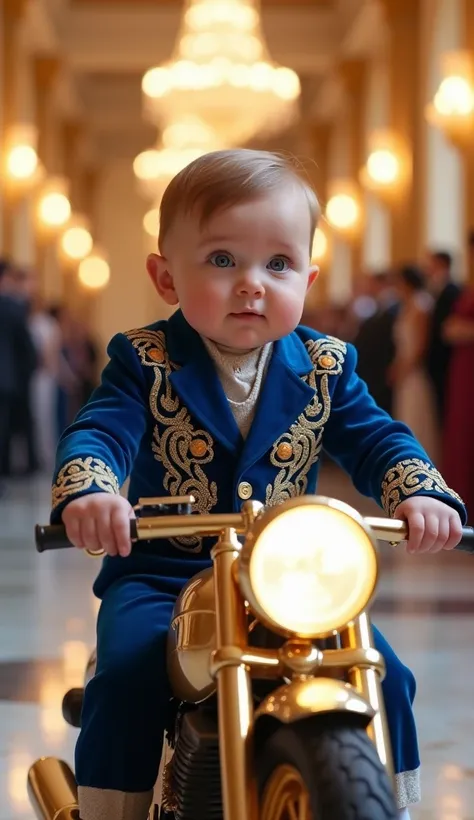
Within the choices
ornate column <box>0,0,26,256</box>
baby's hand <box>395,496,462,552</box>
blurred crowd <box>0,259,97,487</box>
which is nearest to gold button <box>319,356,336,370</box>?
baby's hand <box>395,496,462,552</box>

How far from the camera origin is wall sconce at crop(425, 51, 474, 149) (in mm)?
A: 10648

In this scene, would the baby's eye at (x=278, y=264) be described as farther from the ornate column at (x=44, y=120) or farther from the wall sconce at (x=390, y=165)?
the ornate column at (x=44, y=120)

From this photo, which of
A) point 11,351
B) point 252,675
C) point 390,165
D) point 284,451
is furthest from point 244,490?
point 390,165

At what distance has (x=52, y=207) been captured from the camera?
18906 mm

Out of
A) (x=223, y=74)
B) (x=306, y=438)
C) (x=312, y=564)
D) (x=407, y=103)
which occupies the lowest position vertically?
(x=312, y=564)

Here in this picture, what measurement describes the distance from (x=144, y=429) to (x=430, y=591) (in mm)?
3706

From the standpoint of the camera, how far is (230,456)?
1.90m

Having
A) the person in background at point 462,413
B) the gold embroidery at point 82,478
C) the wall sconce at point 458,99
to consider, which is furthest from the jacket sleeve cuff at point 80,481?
the wall sconce at point 458,99

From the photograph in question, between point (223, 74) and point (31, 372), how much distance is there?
395 centimetres

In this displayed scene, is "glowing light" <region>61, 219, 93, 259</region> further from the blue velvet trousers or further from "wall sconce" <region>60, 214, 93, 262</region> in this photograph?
the blue velvet trousers

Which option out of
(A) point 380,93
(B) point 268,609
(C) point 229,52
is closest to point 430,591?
(B) point 268,609

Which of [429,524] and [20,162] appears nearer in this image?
[429,524]

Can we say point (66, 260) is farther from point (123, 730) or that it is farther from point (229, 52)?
point (123, 730)

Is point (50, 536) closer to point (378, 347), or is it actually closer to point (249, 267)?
point (249, 267)
